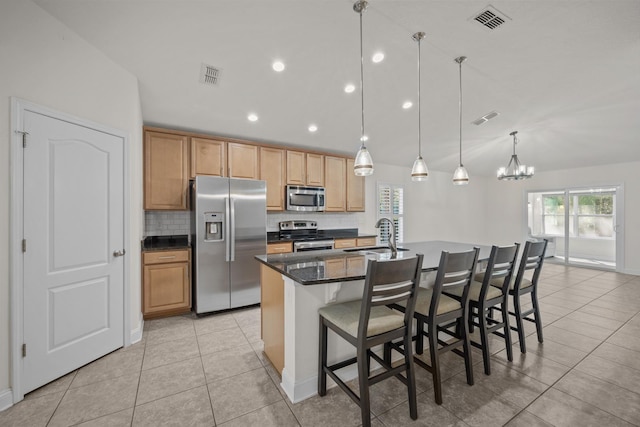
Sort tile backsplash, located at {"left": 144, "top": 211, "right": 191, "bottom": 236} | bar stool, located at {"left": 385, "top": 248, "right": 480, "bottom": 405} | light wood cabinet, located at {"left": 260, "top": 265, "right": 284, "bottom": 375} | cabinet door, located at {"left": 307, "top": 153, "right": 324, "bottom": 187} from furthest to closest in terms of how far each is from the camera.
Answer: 1. cabinet door, located at {"left": 307, "top": 153, "right": 324, "bottom": 187}
2. tile backsplash, located at {"left": 144, "top": 211, "right": 191, "bottom": 236}
3. light wood cabinet, located at {"left": 260, "top": 265, "right": 284, "bottom": 375}
4. bar stool, located at {"left": 385, "top": 248, "right": 480, "bottom": 405}

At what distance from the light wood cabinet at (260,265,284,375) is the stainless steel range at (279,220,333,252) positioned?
1.81m

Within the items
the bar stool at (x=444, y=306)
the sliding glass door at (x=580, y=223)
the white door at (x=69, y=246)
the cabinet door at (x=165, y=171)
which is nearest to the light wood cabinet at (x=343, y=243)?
the cabinet door at (x=165, y=171)

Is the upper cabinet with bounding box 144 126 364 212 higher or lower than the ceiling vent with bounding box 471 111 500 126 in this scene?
lower

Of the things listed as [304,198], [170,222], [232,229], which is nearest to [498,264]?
[232,229]

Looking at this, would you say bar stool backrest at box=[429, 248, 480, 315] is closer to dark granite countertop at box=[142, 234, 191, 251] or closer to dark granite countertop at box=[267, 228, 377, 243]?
dark granite countertop at box=[267, 228, 377, 243]

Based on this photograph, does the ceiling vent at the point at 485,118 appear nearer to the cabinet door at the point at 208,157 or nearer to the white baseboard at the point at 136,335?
the cabinet door at the point at 208,157

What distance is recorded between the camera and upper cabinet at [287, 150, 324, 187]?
454cm

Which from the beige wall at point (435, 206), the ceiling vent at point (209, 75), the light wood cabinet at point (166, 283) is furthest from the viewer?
the beige wall at point (435, 206)

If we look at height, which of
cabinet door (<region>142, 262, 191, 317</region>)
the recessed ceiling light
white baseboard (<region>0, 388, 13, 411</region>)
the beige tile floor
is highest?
the recessed ceiling light

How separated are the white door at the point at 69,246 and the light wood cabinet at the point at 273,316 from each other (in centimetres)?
141

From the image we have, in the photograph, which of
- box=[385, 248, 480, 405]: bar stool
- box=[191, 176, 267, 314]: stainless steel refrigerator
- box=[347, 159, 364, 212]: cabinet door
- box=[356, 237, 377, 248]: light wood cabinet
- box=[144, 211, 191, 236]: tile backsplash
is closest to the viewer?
box=[385, 248, 480, 405]: bar stool

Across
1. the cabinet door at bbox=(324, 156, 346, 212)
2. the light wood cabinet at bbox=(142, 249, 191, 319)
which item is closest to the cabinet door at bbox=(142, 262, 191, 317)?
the light wood cabinet at bbox=(142, 249, 191, 319)

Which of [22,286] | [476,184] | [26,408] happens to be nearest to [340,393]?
[26,408]

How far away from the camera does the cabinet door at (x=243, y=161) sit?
158 inches
